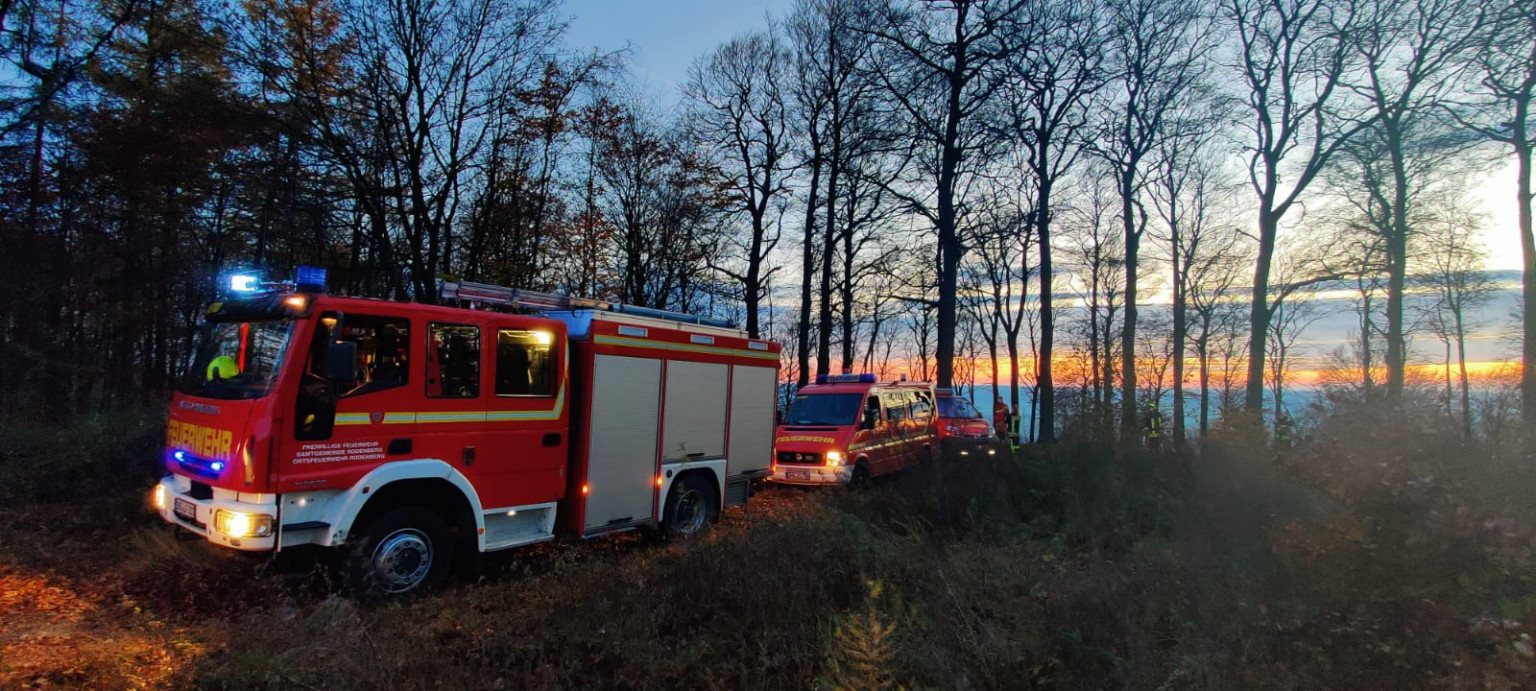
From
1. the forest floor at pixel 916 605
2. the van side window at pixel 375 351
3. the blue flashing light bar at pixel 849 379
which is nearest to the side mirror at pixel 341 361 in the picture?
the van side window at pixel 375 351

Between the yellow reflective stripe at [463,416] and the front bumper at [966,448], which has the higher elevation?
the yellow reflective stripe at [463,416]

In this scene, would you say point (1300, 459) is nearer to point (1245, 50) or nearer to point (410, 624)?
point (410, 624)

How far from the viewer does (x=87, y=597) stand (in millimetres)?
5855

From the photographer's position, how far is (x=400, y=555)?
5938 millimetres

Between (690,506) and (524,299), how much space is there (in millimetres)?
3175

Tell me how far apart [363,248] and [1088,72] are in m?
20.3

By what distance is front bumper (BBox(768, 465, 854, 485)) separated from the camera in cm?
1205

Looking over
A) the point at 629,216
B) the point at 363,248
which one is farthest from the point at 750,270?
the point at 363,248

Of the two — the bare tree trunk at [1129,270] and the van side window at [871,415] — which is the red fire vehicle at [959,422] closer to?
the van side window at [871,415]

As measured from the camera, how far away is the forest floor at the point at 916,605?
397cm

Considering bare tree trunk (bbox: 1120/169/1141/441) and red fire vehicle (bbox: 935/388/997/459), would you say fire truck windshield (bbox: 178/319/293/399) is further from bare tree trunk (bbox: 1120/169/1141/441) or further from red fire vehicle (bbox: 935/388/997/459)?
bare tree trunk (bbox: 1120/169/1141/441)

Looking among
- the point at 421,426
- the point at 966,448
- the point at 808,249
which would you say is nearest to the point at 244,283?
the point at 421,426

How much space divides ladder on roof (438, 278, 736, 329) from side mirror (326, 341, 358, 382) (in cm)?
128

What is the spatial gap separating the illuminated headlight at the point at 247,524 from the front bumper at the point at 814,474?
7619 mm
